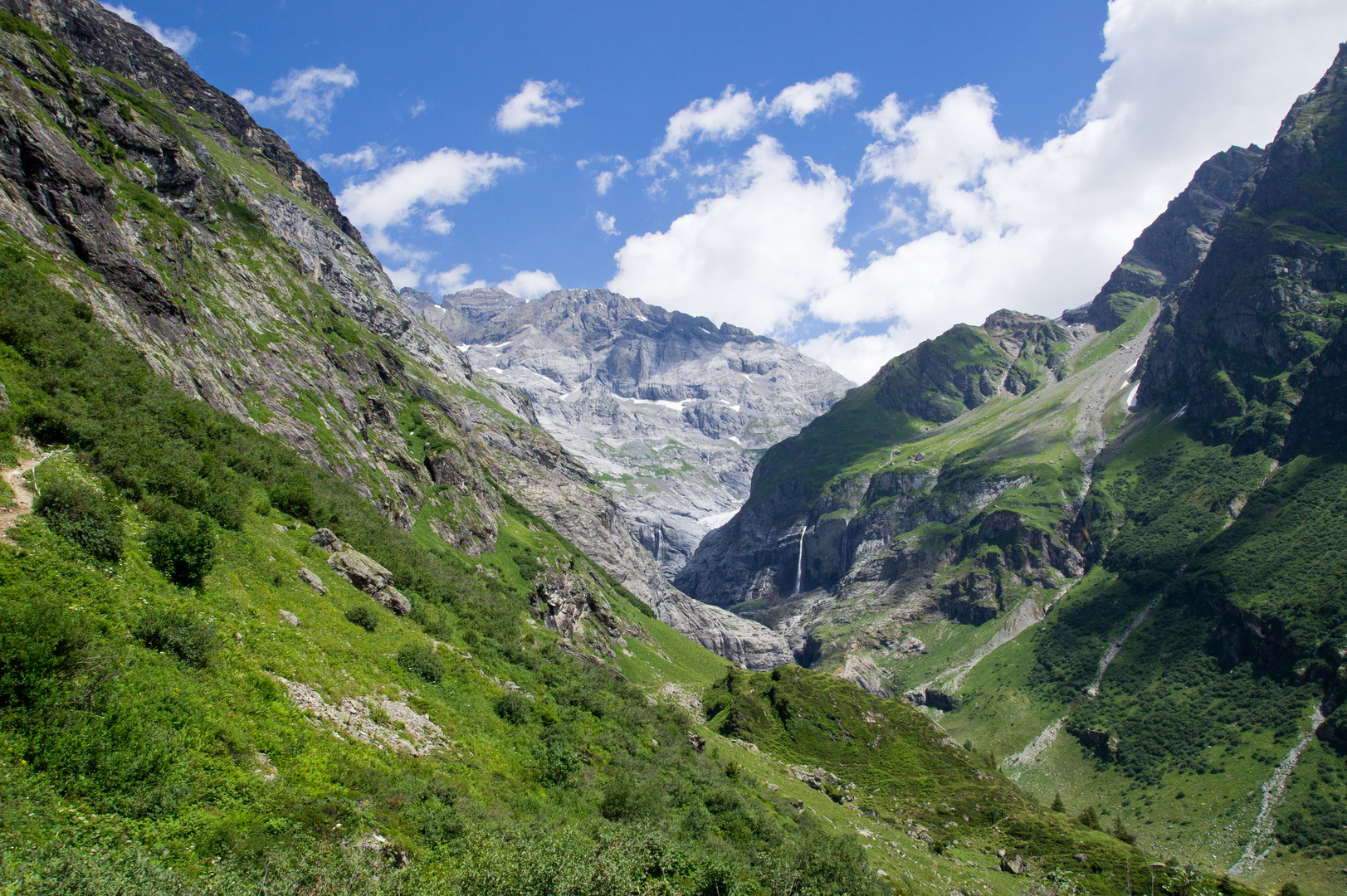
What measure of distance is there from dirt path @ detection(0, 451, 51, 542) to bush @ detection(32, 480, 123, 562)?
1.26 ft

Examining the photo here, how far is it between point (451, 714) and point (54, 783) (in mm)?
12927

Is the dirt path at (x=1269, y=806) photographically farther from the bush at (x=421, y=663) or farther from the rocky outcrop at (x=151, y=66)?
the rocky outcrop at (x=151, y=66)

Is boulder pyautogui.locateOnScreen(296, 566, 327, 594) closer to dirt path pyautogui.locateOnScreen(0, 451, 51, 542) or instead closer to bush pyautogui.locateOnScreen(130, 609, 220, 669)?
dirt path pyautogui.locateOnScreen(0, 451, 51, 542)

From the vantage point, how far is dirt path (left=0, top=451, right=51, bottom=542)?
15334 millimetres

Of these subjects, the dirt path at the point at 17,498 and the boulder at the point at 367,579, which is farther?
the boulder at the point at 367,579

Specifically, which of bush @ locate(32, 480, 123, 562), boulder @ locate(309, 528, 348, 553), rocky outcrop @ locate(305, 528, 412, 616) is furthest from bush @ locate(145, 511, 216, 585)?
boulder @ locate(309, 528, 348, 553)

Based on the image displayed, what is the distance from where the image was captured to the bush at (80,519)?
53.1 feet

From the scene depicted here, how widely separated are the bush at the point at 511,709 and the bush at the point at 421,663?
109 inches

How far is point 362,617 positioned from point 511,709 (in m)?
7.04

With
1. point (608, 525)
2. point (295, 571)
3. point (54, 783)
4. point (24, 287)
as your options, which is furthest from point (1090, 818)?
point (608, 525)

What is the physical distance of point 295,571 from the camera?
82.0 feet

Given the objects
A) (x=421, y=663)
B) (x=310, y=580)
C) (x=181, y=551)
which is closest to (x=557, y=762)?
(x=421, y=663)

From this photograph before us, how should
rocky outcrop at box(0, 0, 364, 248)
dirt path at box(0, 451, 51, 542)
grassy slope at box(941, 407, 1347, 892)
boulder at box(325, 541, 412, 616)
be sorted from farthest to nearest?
rocky outcrop at box(0, 0, 364, 248), grassy slope at box(941, 407, 1347, 892), boulder at box(325, 541, 412, 616), dirt path at box(0, 451, 51, 542)

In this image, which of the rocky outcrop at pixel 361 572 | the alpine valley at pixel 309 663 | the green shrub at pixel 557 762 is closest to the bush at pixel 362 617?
the alpine valley at pixel 309 663
